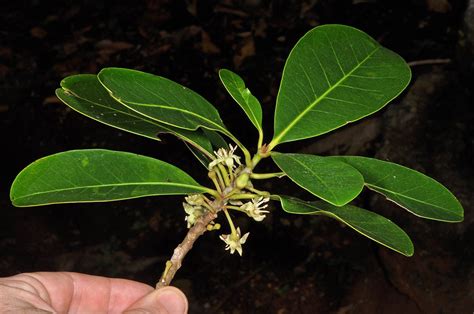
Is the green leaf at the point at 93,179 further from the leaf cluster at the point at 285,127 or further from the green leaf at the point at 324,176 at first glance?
the green leaf at the point at 324,176

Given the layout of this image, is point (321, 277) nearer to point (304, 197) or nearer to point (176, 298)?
point (304, 197)

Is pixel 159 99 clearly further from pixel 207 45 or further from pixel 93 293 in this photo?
pixel 207 45

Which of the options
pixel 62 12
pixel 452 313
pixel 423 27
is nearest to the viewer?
pixel 452 313

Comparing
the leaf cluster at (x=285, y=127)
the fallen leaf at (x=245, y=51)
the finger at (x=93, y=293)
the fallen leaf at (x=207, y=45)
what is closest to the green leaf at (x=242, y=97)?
the leaf cluster at (x=285, y=127)

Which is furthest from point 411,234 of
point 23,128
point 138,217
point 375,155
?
point 23,128

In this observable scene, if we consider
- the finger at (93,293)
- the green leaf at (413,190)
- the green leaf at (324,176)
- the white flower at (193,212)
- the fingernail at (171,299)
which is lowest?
the finger at (93,293)

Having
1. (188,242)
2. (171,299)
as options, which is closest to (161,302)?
(171,299)
